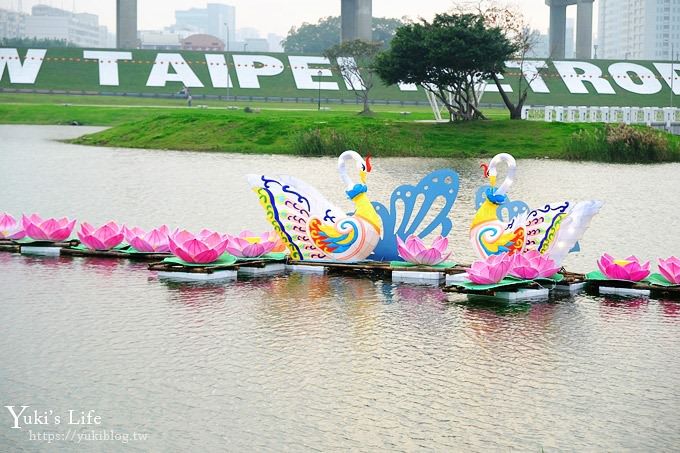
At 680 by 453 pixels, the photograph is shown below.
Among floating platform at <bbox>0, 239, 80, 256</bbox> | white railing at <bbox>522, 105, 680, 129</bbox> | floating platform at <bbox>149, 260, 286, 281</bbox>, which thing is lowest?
floating platform at <bbox>149, 260, 286, 281</bbox>

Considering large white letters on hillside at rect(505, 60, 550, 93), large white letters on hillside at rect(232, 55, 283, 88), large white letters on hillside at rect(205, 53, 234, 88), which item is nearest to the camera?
large white letters on hillside at rect(205, 53, 234, 88)

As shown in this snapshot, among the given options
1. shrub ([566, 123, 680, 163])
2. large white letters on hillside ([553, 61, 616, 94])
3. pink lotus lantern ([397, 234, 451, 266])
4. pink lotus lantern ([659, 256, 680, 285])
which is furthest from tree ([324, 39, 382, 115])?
pink lotus lantern ([659, 256, 680, 285])

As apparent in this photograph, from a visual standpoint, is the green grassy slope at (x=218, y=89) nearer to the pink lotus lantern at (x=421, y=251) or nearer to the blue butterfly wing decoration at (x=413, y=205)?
the blue butterfly wing decoration at (x=413, y=205)

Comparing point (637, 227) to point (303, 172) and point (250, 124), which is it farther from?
point (250, 124)

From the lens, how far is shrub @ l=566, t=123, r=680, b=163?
42.2 meters

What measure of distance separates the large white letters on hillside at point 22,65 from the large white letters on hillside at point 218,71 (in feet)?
40.0

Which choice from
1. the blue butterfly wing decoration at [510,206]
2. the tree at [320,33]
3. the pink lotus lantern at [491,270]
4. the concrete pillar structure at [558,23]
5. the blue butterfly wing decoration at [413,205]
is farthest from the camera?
the tree at [320,33]

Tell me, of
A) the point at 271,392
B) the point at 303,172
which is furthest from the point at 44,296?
the point at 303,172

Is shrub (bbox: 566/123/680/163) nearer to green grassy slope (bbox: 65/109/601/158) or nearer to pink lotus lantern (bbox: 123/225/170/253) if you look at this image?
green grassy slope (bbox: 65/109/601/158)

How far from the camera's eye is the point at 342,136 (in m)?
43.5

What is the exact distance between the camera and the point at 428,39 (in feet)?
152

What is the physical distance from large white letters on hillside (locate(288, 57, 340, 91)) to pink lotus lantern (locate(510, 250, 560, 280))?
201 feet

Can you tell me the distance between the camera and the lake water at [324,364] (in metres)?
10.1

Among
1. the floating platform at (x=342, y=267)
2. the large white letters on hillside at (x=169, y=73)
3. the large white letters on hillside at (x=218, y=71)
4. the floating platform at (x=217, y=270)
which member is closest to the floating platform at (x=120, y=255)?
the floating platform at (x=217, y=270)
